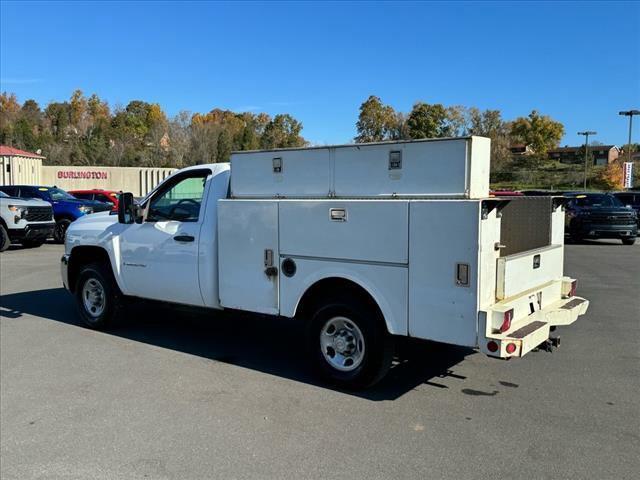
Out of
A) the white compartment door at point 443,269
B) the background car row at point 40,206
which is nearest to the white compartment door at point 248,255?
the white compartment door at point 443,269

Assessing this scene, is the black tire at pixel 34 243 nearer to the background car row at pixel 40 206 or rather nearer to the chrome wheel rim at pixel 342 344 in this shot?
the background car row at pixel 40 206

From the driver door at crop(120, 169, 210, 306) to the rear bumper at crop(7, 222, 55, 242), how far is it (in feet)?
37.6

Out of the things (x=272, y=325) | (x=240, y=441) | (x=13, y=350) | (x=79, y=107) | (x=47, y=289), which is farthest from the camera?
(x=79, y=107)

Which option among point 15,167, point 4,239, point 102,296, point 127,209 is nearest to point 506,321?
point 127,209

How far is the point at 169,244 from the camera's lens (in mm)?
6375

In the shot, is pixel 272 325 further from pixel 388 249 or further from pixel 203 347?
pixel 388 249

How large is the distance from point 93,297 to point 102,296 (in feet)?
0.64

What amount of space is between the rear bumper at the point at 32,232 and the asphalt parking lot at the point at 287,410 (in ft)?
33.9

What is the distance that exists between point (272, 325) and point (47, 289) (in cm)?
504

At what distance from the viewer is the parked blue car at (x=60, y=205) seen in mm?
19453

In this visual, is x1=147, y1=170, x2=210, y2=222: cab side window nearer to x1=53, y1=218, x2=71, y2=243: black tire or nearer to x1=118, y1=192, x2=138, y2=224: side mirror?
x1=118, y1=192, x2=138, y2=224: side mirror

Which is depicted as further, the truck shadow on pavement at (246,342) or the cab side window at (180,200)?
the cab side window at (180,200)

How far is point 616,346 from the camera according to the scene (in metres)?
6.50

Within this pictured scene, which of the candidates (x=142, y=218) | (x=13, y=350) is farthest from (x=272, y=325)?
(x=13, y=350)
